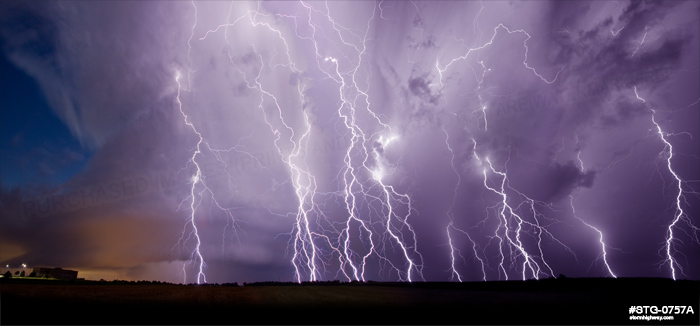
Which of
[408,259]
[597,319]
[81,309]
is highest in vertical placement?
[408,259]

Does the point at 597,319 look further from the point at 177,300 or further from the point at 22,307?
the point at 22,307

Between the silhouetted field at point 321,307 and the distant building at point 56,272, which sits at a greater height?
the distant building at point 56,272

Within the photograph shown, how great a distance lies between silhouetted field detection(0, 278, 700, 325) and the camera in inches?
268

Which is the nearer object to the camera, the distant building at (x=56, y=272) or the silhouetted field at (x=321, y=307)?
the silhouetted field at (x=321, y=307)

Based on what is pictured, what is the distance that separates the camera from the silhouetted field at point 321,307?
6.80 metres

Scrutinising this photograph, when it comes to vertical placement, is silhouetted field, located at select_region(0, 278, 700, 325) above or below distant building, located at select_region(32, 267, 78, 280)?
below

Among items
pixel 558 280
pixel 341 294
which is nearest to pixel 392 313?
pixel 341 294

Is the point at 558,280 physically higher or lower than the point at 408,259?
lower

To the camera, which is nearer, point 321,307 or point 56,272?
point 321,307

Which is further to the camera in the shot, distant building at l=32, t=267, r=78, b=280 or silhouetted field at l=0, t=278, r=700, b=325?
distant building at l=32, t=267, r=78, b=280

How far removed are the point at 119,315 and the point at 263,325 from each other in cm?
342

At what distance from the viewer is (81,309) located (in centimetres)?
723

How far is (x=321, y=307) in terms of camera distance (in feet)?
27.8

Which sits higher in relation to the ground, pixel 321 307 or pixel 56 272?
pixel 56 272
